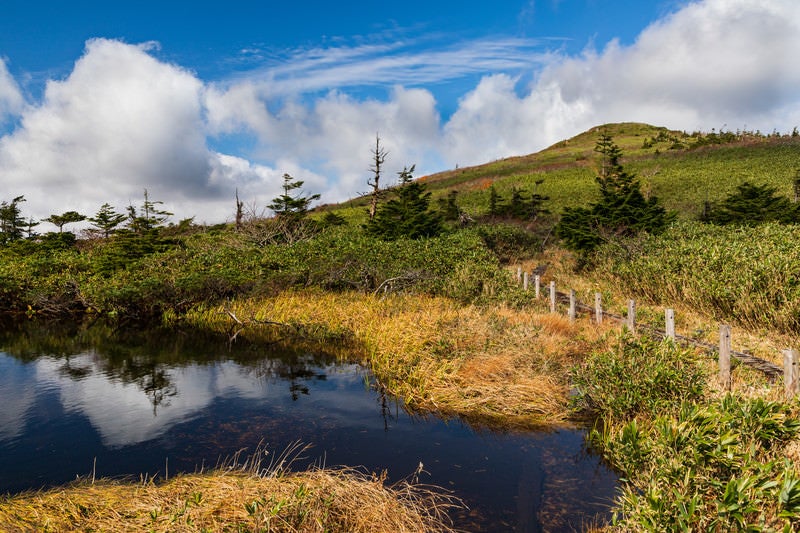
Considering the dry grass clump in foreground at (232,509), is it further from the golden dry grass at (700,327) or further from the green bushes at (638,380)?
the golden dry grass at (700,327)

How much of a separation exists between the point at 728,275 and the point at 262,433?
1483cm

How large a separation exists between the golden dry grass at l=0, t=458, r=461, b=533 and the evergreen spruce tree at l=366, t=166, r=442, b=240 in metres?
24.6

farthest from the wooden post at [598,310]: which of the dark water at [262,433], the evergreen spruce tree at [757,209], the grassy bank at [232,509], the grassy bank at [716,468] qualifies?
the evergreen spruce tree at [757,209]

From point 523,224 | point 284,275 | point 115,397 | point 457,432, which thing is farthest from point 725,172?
point 115,397

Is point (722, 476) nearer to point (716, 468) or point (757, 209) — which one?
point (716, 468)

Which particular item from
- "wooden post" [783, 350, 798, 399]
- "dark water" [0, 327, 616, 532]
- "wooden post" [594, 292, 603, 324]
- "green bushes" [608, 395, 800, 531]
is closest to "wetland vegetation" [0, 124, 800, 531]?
"green bushes" [608, 395, 800, 531]

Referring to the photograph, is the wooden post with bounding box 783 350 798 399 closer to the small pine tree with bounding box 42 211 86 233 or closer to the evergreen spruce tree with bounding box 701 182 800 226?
the evergreen spruce tree with bounding box 701 182 800 226

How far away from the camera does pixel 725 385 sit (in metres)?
8.97

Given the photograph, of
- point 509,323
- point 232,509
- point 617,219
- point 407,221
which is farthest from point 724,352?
point 407,221

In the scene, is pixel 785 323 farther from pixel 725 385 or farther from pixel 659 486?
pixel 659 486

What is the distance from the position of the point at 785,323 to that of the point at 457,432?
10206 millimetres

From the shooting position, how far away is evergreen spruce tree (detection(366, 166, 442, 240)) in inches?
1224

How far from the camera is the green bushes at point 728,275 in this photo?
13.5 meters

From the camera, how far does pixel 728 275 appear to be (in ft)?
49.7
